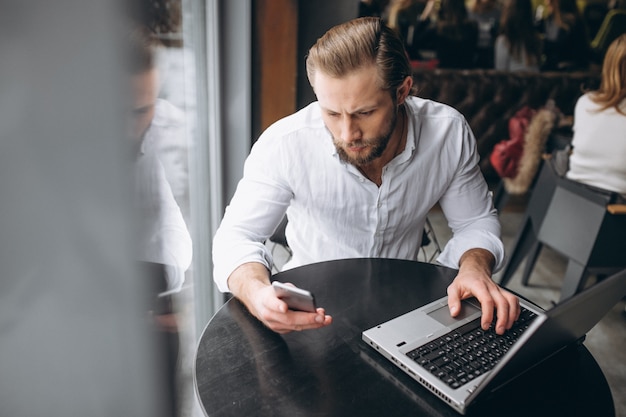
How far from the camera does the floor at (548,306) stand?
71.7 inches

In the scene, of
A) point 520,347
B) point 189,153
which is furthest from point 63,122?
point 189,153

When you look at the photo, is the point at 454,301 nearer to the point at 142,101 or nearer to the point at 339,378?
the point at 339,378

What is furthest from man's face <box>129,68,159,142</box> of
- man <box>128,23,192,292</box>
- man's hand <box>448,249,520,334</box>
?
man's hand <box>448,249,520,334</box>

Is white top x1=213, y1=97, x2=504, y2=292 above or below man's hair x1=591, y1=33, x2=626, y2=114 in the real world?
below

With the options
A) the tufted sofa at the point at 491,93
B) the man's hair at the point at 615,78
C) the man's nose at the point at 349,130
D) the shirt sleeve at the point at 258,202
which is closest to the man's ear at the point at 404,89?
the man's nose at the point at 349,130

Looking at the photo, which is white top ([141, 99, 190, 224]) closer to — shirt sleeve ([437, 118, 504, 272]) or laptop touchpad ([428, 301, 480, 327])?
laptop touchpad ([428, 301, 480, 327])

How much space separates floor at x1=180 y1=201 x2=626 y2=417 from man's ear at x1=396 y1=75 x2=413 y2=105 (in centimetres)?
82

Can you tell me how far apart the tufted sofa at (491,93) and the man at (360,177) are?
2.31 meters

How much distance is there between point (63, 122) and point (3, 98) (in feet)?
0.18

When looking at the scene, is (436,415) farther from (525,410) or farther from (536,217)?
(536,217)

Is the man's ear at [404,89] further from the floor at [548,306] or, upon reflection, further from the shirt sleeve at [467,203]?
the floor at [548,306]

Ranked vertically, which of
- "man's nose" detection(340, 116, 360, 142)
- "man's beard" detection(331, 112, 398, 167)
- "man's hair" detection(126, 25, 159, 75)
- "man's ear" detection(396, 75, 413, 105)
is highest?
"man's hair" detection(126, 25, 159, 75)

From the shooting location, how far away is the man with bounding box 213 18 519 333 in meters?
1.13

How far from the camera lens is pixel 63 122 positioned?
0.41m
